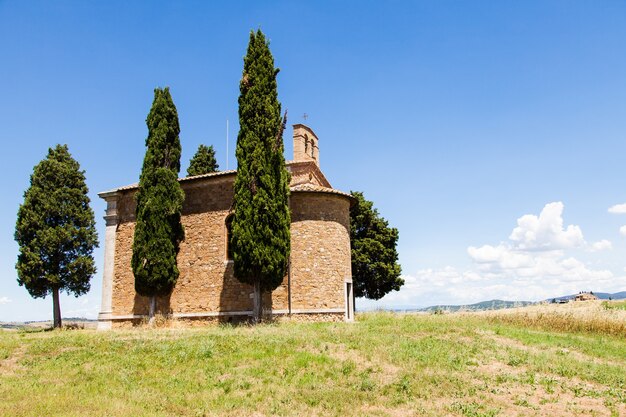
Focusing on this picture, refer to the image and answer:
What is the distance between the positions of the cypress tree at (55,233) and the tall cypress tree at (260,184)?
12042 millimetres

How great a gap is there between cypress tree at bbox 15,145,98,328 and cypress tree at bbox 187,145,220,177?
7.23m

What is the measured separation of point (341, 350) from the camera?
13539mm

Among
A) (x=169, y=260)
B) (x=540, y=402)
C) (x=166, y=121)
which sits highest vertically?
(x=166, y=121)

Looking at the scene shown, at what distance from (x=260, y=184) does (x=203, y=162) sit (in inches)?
584

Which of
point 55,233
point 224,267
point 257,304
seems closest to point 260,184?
point 224,267

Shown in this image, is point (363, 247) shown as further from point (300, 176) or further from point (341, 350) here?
point (341, 350)

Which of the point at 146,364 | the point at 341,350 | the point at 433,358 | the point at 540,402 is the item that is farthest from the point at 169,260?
the point at 540,402

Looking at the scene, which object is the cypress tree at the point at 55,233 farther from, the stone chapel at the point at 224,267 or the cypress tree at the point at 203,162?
the cypress tree at the point at 203,162

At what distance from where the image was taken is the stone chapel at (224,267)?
20.9 metres

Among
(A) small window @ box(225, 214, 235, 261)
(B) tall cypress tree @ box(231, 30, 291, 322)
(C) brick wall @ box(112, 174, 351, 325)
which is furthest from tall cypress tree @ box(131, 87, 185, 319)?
(B) tall cypress tree @ box(231, 30, 291, 322)

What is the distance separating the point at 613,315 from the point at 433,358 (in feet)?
38.4

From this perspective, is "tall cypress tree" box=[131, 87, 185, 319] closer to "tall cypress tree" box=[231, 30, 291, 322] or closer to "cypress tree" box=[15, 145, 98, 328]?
"tall cypress tree" box=[231, 30, 291, 322]

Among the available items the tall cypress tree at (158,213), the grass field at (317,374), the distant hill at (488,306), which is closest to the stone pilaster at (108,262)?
the tall cypress tree at (158,213)

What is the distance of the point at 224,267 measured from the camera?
71.2 ft
